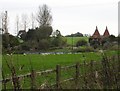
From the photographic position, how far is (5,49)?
4914 mm

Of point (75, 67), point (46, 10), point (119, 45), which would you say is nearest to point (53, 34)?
point (46, 10)

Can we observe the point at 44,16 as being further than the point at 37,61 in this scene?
Yes

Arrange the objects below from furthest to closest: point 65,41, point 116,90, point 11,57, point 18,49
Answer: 1. point 65,41
2. point 116,90
3. point 18,49
4. point 11,57

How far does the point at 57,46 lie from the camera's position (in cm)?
6644

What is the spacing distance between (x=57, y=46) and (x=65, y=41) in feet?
6.16

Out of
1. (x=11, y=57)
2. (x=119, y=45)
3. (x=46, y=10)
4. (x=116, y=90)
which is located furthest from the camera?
(x=46, y=10)

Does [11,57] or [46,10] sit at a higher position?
[46,10]

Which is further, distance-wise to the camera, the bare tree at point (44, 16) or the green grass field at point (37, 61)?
the bare tree at point (44, 16)

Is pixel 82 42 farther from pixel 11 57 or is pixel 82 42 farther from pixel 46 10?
pixel 11 57

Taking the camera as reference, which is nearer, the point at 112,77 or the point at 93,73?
the point at 112,77

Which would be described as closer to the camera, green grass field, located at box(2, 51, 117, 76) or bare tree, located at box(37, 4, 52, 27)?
green grass field, located at box(2, 51, 117, 76)

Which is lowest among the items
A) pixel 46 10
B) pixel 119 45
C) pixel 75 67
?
pixel 75 67

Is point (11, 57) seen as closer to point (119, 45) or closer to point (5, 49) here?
point (5, 49)

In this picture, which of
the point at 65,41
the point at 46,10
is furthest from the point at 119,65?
the point at 46,10
